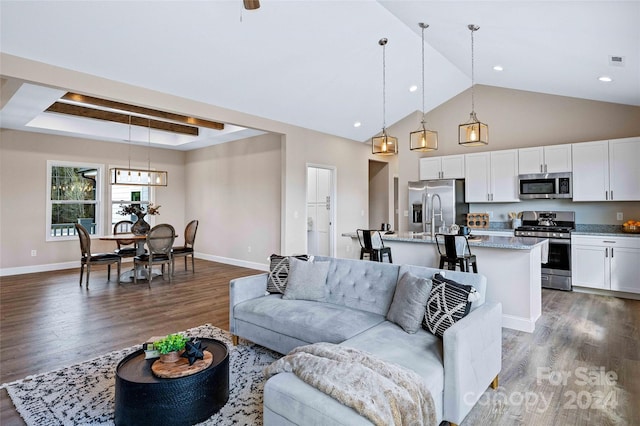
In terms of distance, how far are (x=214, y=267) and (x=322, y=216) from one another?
8.57 feet

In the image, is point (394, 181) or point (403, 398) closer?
point (403, 398)

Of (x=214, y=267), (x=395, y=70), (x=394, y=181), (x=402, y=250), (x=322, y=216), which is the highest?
(x=395, y=70)

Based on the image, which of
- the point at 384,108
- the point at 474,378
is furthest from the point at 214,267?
the point at 474,378

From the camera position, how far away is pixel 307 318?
2.77m

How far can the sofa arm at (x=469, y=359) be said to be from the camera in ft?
6.51

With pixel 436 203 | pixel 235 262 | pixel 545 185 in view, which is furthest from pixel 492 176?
pixel 235 262

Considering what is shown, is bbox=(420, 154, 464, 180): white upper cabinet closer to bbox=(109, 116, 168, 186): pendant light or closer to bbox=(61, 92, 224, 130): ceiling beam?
bbox=(61, 92, 224, 130): ceiling beam

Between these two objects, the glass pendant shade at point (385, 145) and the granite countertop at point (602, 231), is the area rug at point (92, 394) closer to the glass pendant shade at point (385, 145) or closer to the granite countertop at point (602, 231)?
the glass pendant shade at point (385, 145)

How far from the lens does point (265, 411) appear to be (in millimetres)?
1795

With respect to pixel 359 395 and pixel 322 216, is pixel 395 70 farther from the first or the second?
pixel 359 395

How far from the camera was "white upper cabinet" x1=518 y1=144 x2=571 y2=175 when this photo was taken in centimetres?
569

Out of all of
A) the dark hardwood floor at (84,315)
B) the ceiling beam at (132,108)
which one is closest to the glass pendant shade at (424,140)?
the dark hardwood floor at (84,315)

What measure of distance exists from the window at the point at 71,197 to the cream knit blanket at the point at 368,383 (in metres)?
7.39

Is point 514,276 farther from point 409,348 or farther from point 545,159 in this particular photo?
point 545,159
